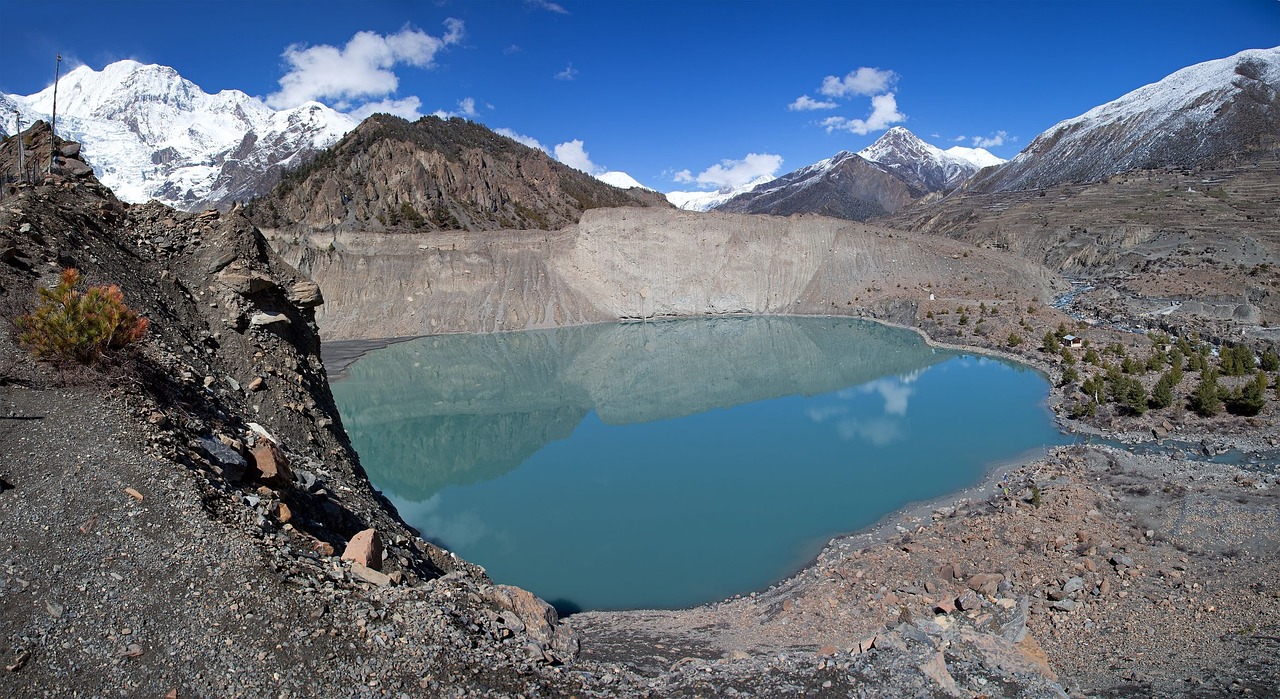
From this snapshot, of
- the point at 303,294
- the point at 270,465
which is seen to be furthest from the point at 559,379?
the point at 270,465

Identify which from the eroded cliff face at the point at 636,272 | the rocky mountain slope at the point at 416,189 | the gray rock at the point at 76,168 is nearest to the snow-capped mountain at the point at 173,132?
the rocky mountain slope at the point at 416,189

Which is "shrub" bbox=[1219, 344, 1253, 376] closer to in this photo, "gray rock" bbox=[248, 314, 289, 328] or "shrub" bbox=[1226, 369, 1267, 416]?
"shrub" bbox=[1226, 369, 1267, 416]

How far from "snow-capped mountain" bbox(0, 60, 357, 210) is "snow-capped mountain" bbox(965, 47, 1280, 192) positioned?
474 feet

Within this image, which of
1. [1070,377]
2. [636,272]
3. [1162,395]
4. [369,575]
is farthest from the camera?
[636,272]

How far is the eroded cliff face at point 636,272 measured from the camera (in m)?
52.7

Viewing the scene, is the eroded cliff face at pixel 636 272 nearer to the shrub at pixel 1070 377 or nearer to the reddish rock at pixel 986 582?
the shrub at pixel 1070 377

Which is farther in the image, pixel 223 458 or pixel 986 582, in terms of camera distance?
pixel 986 582

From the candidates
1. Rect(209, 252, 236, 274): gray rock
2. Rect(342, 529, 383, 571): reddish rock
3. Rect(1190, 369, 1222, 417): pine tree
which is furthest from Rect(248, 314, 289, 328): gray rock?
Rect(1190, 369, 1222, 417): pine tree

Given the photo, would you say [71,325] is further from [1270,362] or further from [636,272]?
[636,272]

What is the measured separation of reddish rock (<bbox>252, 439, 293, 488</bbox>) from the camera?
8.34 m

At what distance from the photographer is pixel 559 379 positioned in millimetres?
37812

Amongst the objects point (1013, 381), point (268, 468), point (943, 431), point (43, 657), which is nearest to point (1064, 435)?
point (943, 431)

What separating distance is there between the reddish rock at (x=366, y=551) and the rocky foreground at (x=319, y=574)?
39 mm

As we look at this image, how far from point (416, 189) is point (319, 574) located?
71884mm
